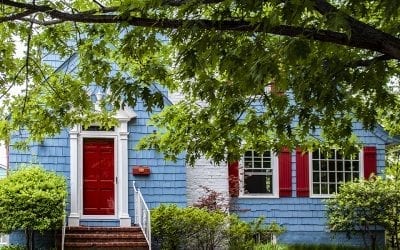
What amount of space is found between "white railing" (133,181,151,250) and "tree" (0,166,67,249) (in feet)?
5.70

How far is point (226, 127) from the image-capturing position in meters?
10.2

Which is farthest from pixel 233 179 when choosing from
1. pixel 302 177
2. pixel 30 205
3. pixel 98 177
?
pixel 30 205

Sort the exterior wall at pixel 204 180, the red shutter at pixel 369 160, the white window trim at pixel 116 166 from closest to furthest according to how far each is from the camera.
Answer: the white window trim at pixel 116 166 < the exterior wall at pixel 204 180 < the red shutter at pixel 369 160

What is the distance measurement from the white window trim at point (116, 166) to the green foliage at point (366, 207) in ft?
16.8

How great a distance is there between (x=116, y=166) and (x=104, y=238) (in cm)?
196

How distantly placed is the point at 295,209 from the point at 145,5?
11.7 metres

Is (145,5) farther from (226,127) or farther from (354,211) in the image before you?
(354,211)

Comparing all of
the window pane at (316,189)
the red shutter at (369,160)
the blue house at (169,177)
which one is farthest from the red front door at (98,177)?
the red shutter at (369,160)

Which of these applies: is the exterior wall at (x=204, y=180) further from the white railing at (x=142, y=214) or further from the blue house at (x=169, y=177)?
the white railing at (x=142, y=214)

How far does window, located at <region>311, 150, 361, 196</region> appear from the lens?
17562 millimetres

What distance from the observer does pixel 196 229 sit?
14.5 meters

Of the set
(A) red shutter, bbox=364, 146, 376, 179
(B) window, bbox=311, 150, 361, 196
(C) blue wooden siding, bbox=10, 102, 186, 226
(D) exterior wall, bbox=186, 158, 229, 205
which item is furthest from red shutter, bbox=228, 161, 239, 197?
(A) red shutter, bbox=364, 146, 376, 179

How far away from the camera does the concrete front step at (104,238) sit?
1423 cm

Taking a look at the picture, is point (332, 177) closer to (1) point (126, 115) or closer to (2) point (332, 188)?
(2) point (332, 188)
